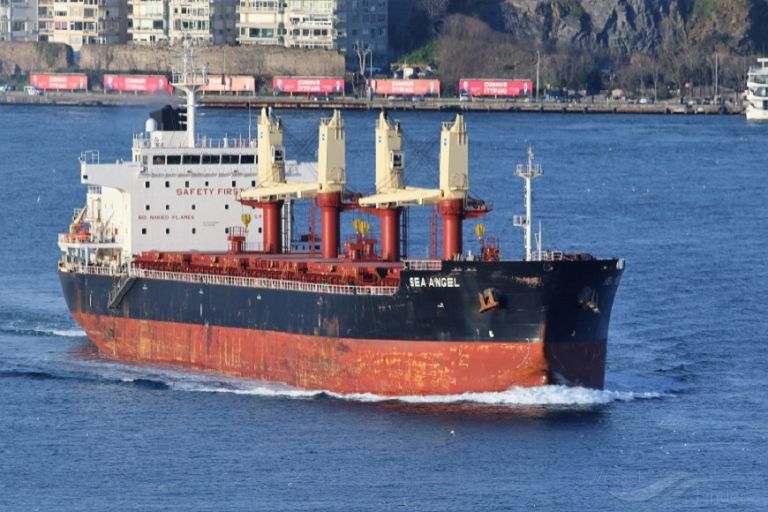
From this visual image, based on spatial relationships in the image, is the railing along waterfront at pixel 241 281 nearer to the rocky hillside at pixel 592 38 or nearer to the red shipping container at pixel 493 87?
the red shipping container at pixel 493 87

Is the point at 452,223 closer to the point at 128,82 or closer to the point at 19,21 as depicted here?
the point at 128,82

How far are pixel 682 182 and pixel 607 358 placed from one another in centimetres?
4412

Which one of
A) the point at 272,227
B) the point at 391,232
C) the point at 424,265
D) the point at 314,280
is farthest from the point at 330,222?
the point at 424,265

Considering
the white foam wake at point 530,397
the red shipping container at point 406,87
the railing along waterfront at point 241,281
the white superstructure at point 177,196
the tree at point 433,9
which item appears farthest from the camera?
the tree at point 433,9

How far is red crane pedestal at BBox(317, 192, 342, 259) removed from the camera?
175 ft

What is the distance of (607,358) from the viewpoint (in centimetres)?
5294

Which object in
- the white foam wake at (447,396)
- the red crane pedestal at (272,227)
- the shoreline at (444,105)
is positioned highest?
the red crane pedestal at (272,227)

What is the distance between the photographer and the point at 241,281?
5234cm

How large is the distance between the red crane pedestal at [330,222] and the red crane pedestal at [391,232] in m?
1.52

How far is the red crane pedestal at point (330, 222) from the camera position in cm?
5341

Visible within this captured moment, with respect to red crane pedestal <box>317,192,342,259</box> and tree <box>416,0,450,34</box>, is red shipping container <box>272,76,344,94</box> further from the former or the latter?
red crane pedestal <box>317,192,342,259</box>

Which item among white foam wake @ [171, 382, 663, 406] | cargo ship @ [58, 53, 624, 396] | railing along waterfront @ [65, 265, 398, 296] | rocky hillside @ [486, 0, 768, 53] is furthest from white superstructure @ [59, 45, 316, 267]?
rocky hillside @ [486, 0, 768, 53]

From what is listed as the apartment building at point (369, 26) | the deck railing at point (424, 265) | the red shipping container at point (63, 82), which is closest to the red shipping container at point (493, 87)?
the apartment building at point (369, 26)

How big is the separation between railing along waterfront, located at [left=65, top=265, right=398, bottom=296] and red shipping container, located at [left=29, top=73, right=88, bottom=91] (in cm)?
9644
